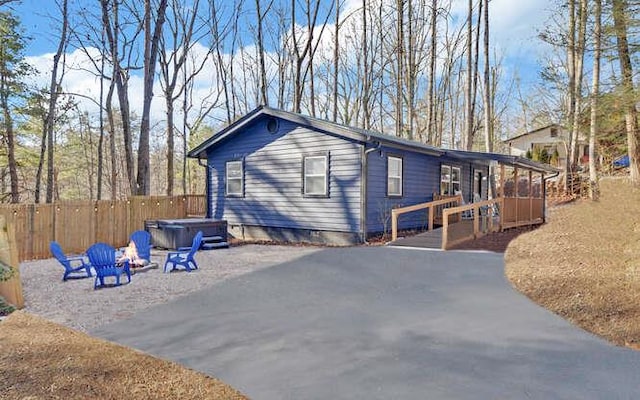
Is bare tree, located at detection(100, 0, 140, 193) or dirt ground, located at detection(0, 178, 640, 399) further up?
bare tree, located at detection(100, 0, 140, 193)

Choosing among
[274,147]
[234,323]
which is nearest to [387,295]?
[234,323]

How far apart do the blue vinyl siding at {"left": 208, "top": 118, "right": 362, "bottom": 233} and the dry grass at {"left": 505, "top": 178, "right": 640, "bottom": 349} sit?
4425mm

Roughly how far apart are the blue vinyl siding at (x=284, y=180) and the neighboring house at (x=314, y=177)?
0.09 ft

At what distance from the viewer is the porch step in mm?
10908

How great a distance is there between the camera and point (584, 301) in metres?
4.91

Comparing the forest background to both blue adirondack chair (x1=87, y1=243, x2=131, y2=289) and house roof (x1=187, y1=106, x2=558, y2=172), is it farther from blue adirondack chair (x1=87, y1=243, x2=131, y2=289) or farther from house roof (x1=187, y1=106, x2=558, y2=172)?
blue adirondack chair (x1=87, y1=243, x2=131, y2=289)

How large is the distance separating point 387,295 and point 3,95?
1925 cm

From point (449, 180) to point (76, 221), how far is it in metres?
12.1

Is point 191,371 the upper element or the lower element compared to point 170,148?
lower

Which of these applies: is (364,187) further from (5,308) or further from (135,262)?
(5,308)

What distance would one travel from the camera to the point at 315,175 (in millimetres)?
11680

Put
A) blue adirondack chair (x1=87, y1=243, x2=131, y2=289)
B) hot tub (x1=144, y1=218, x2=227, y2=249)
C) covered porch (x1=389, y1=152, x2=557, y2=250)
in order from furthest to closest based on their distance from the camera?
hot tub (x1=144, y1=218, x2=227, y2=249), covered porch (x1=389, y1=152, x2=557, y2=250), blue adirondack chair (x1=87, y1=243, x2=131, y2=289)

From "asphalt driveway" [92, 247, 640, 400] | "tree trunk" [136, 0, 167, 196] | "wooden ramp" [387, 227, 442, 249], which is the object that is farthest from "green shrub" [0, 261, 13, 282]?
"tree trunk" [136, 0, 167, 196]

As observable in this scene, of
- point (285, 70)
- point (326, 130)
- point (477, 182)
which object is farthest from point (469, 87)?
point (285, 70)
